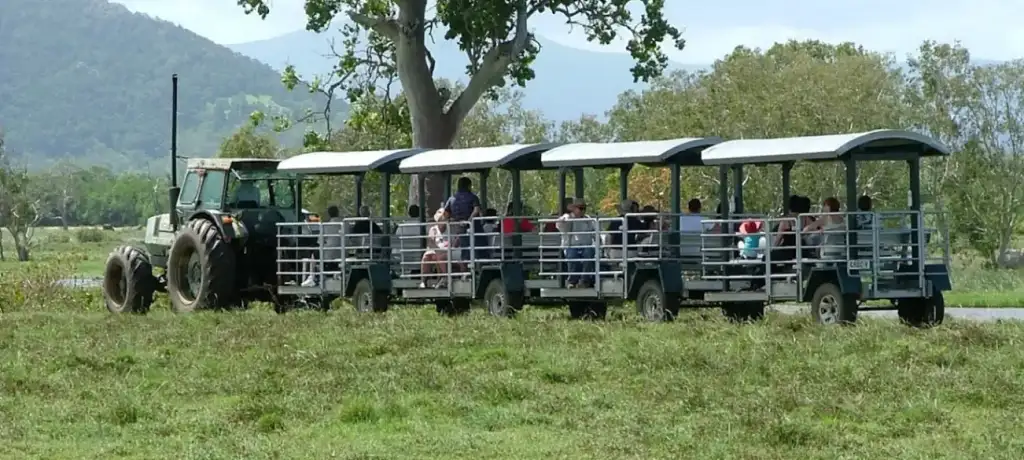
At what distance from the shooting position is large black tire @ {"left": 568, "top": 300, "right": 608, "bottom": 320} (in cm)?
2461

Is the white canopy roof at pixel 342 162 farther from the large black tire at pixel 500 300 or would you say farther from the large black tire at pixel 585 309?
the large black tire at pixel 585 309

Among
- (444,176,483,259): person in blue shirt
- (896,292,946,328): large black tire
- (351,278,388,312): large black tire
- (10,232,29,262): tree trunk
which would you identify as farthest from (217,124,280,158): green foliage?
(896,292,946,328): large black tire

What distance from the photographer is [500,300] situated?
81.3ft

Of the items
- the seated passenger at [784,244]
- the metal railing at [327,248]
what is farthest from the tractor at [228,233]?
the seated passenger at [784,244]

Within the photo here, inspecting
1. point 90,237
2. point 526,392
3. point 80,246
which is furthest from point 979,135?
point 90,237

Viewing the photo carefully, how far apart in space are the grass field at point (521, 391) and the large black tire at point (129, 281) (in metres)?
7.68

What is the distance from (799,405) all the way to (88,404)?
18.4ft

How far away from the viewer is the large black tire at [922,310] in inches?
858

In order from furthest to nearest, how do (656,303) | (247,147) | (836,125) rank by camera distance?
(247,147) → (836,125) → (656,303)

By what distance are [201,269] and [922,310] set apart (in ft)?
35.5

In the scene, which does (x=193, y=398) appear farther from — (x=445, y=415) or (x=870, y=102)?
(x=870, y=102)

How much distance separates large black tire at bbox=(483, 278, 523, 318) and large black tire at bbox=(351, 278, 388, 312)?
1892 mm

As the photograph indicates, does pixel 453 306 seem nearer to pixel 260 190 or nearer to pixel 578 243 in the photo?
pixel 578 243

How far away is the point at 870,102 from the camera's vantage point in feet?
169
